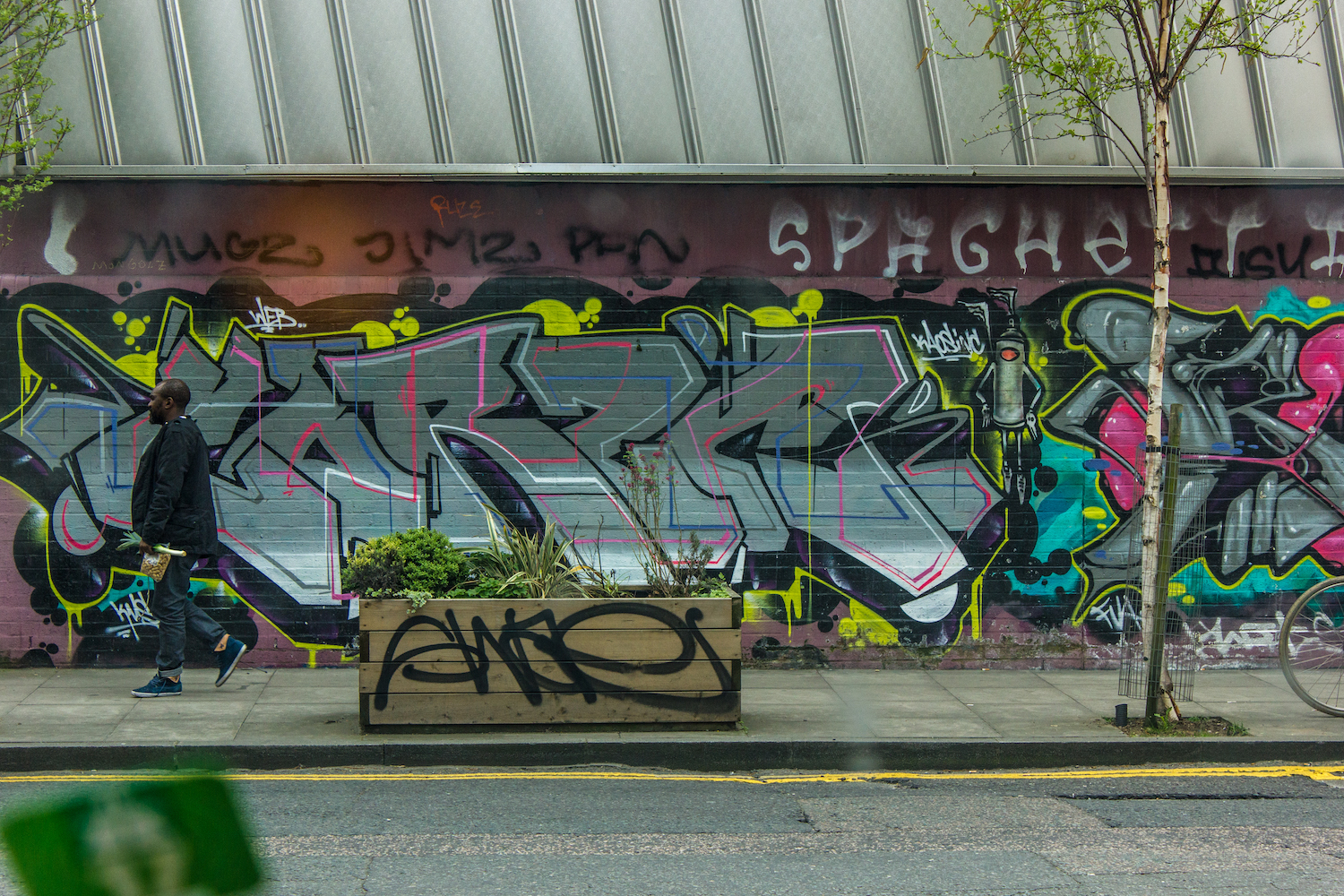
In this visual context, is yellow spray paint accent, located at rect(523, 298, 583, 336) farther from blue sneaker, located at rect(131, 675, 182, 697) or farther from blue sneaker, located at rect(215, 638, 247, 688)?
blue sneaker, located at rect(131, 675, 182, 697)

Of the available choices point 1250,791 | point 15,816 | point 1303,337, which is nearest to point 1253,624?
point 1303,337

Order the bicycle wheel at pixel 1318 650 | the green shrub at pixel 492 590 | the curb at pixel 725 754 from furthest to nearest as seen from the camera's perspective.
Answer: the bicycle wheel at pixel 1318 650 → the green shrub at pixel 492 590 → the curb at pixel 725 754

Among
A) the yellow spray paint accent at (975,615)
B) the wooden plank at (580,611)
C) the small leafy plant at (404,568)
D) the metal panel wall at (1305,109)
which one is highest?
the metal panel wall at (1305,109)

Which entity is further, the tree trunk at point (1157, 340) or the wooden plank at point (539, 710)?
the tree trunk at point (1157, 340)

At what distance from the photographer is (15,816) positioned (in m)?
1.13

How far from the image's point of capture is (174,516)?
736 centimetres

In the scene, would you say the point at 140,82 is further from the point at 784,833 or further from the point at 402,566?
the point at 784,833

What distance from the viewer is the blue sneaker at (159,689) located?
729 cm

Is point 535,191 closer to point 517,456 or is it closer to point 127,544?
point 517,456

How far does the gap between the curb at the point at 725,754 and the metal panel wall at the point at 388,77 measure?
449 centimetres

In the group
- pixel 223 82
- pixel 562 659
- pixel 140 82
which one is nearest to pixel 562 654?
pixel 562 659

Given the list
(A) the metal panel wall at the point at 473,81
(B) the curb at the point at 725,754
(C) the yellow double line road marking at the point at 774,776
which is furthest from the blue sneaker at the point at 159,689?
(A) the metal panel wall at the point at 473,81

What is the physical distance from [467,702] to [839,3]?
5878 mm

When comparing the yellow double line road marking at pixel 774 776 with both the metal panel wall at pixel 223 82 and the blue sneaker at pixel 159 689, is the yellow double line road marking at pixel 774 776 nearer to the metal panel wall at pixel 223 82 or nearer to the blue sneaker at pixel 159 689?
the blue sneaker at pixel 159 689
